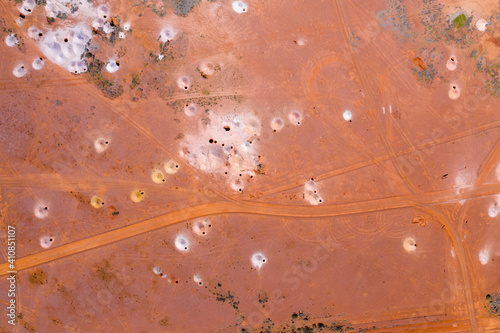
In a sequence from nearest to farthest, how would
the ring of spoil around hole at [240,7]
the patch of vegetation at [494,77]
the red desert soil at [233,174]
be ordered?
1. the red desert soil at [233,174]
2. the ring of spoil around hole at [240,7]
3. the patch of vegetation at [494,77]

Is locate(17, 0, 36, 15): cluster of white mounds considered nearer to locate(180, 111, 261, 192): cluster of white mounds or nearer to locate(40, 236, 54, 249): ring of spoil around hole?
locate(180, 111, 261, 192): cluster of white mounds


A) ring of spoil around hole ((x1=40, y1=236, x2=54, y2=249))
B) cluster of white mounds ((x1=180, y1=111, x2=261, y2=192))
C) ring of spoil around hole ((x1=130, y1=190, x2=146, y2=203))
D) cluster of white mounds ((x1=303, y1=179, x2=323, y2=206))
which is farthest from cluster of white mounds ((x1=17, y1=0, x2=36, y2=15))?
cluster of white mounds ((x1=303, y1=179, x2=323, y2=206))

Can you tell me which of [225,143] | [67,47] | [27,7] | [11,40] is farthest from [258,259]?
[27,7]

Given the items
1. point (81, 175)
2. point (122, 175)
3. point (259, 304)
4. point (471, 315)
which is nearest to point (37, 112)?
point (81, 175)

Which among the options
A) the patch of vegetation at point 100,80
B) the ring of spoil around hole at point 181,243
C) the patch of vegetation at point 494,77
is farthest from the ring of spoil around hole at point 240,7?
the patch of vegetation at point 494,77

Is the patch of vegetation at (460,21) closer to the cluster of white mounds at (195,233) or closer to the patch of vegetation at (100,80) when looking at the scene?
the cluster of white mounds at (195,233)

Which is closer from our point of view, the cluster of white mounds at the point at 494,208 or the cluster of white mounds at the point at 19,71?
the cluster of white mounds at the point at 19,71
